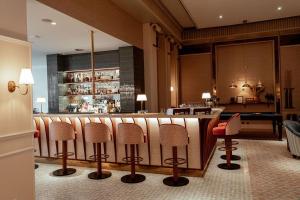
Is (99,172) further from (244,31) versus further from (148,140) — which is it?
(244,31)

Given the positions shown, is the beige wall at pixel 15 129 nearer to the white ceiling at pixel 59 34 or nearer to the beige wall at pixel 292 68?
the white ceiling at pixel 59 34

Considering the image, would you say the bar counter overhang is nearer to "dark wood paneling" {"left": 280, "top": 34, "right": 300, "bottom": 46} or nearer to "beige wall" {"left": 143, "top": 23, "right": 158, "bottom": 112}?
"beige wall" {"left": 143, "top": 23, "right": 158, "bottom": 112}

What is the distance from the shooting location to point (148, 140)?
185 inches

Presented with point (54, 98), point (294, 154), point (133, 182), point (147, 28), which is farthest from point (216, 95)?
point (133, 182)

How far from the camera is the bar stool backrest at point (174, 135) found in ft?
13.0

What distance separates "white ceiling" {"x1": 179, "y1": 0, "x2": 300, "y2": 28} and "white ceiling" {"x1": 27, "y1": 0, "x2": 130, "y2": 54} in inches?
106

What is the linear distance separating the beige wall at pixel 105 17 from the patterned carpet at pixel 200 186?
2.91 m

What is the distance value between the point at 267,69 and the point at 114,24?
22.3 feet

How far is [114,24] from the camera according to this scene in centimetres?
600

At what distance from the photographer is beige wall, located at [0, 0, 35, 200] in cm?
289

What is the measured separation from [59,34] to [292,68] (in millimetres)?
8469

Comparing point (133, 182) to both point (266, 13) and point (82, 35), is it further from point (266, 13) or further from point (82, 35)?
point (266, 13)

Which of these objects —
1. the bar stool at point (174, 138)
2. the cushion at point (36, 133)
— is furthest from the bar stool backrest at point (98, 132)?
the cushion at point (36, 133)

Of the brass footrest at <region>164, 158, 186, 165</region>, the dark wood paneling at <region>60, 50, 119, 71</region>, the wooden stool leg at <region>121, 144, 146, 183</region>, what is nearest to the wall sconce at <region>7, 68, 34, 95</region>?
the wooden stool leg at <region>121, 144, 146, 183</region>
